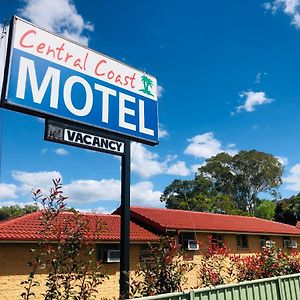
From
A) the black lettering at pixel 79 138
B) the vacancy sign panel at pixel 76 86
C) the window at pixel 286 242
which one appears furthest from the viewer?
the window at pixel 286 242

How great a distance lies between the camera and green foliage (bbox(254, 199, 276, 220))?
58.6 m

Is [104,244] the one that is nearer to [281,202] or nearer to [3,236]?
[3,236]

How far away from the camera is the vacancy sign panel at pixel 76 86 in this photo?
6.22 meters

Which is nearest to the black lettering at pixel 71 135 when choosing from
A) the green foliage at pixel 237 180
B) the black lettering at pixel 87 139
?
the black lettering at pixel 87 139

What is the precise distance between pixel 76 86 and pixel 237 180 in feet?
195

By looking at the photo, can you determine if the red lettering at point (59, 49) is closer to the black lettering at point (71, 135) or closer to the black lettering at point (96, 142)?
the black lettering at point (71, 135)

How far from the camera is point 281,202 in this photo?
60.0m

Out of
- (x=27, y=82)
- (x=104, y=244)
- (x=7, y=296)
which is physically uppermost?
(x=27, y=82)

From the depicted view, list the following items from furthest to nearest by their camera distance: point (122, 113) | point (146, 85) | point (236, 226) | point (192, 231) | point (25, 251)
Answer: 1. point (236, 226)
2. point (192, 231)
3. point (25, 251)
4. point (146, 85)
5. point (122, 113)

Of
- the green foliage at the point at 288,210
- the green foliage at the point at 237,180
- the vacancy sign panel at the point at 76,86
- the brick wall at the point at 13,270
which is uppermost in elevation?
the green foliage at the point at 237,180

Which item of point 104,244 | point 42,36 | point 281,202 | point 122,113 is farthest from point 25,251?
point 281,202

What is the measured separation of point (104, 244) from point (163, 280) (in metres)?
12.3

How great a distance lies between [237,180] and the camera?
63.5m

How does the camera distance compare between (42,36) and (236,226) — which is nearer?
(42,36)
